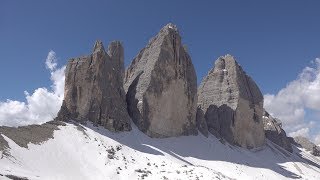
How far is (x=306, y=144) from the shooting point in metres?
123

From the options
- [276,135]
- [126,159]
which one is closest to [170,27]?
[126,159]

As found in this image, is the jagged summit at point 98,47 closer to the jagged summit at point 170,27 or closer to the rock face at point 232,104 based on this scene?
the jagged summit at point 170,27

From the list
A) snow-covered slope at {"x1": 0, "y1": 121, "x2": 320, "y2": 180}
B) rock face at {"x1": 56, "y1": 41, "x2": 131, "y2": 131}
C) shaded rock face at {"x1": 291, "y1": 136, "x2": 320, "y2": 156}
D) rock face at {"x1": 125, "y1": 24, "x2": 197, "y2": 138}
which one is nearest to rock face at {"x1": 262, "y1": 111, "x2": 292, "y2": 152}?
shaded rock face at {"x1": 291, "y1": 136, "x2": 320, "y2": 156}

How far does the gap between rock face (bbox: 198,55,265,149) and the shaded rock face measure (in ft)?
100

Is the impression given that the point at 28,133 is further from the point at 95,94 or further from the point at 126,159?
the point at 95,94

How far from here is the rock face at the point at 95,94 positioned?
5819cm

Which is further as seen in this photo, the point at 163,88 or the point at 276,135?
the point at 276,135

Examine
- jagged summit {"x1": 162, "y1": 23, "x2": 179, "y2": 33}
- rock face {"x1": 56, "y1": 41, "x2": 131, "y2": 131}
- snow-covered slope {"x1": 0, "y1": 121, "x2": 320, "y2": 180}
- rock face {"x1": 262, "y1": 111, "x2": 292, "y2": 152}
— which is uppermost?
jagged summit {"x1": 162, "y1": 23, "x2": 179, "y2": 33}

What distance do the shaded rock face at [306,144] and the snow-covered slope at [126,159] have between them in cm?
3987

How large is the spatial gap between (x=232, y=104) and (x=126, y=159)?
136 feet

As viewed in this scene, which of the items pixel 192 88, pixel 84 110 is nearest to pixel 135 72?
pixel 192 88

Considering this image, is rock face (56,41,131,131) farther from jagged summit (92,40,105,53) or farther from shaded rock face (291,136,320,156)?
shaded rock face (291,136,320,156)

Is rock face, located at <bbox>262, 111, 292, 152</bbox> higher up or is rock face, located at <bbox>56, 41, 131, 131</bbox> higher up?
rock face, located at <bbox>262, 111, 292, 152</bbox>

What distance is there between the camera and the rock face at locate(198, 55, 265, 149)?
85.4 metres
